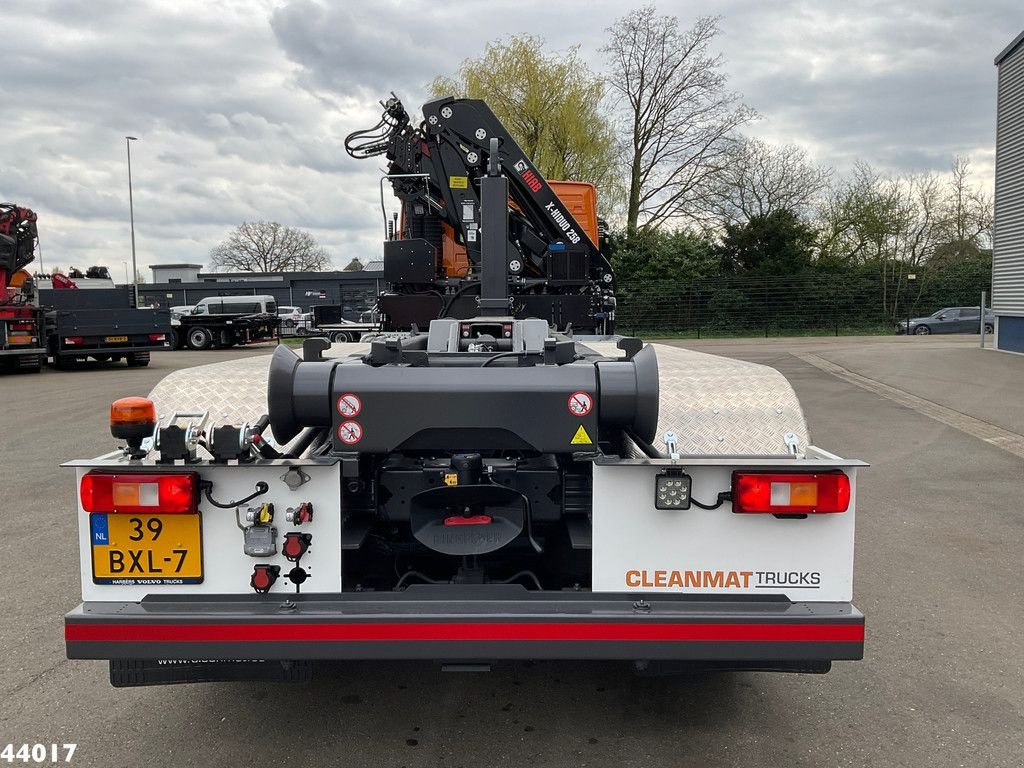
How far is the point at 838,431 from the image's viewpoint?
32.1ft

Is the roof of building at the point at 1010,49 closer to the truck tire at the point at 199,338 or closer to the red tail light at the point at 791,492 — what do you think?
the red tail light at the point at 791,492

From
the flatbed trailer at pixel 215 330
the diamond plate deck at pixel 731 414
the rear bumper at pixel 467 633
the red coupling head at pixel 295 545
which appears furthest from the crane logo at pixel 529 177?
the flatbed trailer at pixel 215 330

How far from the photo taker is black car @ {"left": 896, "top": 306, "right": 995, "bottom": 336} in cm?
3136

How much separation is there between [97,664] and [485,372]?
8.01 feet

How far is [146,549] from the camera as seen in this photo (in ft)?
8.57

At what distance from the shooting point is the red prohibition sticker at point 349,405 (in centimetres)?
249

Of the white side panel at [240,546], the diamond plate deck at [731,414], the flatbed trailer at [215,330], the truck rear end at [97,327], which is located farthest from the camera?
the flatbed trailer at [215,330]

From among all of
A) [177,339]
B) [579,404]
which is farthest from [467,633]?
[177,339]

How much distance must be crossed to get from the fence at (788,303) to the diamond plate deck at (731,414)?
98.1 feet

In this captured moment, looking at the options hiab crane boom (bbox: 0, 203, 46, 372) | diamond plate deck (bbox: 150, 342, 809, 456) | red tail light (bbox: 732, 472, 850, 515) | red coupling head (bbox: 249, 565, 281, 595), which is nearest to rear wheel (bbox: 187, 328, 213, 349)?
hiab crane boom (bbox: 0, 203, 46, 372)

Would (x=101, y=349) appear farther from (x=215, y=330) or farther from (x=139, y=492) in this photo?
(x=139, y=492)

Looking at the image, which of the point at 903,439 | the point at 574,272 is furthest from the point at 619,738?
the point at 903,439

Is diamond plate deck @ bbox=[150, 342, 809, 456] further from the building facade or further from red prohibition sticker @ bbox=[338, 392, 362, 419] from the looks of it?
the building facade

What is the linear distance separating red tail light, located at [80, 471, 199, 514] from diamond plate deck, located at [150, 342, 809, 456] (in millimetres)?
758
